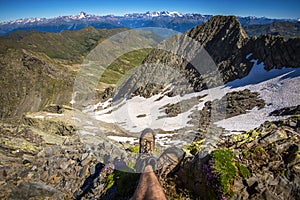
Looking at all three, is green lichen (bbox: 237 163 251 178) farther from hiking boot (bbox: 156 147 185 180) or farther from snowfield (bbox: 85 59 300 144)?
snowfield (bbox: 85 59 300 144)

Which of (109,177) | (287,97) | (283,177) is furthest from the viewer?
(287,97)

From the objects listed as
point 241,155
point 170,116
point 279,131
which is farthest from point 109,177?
point 170,116

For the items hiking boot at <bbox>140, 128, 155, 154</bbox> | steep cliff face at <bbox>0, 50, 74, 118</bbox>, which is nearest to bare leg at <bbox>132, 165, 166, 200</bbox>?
hiking boot at <bbox>140, 128, 155, 154</bbox>

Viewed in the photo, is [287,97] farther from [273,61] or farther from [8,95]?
[8,95]

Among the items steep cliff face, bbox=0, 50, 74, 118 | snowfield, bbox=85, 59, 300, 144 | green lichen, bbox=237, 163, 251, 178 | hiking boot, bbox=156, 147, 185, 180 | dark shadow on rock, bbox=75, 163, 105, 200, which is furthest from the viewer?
steep cliff face, bbox=0, 50, 74, 118

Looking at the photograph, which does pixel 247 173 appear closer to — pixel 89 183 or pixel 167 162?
pixel 167 162

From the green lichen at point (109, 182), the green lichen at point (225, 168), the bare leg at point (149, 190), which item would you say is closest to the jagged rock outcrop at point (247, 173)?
the green lichen at point (225, 168)
